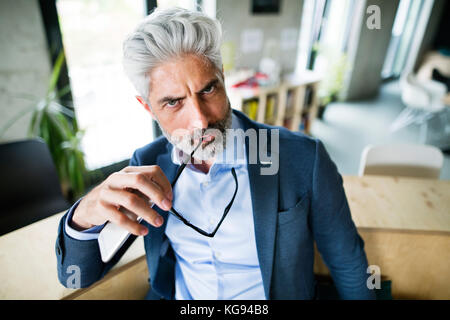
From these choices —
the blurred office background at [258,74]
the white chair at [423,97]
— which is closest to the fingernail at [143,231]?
the blurred office background at [258,74]

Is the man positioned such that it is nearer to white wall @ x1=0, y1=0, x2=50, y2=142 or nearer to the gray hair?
the gray hair

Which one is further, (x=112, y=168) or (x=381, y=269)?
(x=112, y=168)

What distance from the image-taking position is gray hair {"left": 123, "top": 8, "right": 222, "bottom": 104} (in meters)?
0.71

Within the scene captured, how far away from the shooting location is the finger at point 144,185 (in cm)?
56

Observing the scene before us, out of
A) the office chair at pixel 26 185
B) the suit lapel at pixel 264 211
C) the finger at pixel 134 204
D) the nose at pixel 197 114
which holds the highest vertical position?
the nose at pixel 197 114

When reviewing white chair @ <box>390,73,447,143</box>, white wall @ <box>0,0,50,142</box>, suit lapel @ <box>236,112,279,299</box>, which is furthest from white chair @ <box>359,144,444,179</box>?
white chair @ <box>390,73,447,143</box>

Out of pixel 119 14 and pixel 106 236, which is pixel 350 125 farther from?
pixel 106 236

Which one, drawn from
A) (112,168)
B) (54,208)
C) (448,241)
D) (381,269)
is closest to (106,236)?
(381,269)

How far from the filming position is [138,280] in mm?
1067

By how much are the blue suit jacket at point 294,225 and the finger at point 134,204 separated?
1.17 feet

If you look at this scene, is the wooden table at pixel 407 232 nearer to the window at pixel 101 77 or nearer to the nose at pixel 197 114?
the nose at pixel 197 114

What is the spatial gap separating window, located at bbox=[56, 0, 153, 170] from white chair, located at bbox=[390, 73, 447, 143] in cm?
392

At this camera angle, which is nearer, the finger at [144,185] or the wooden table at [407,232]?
the finger at [144,185]
